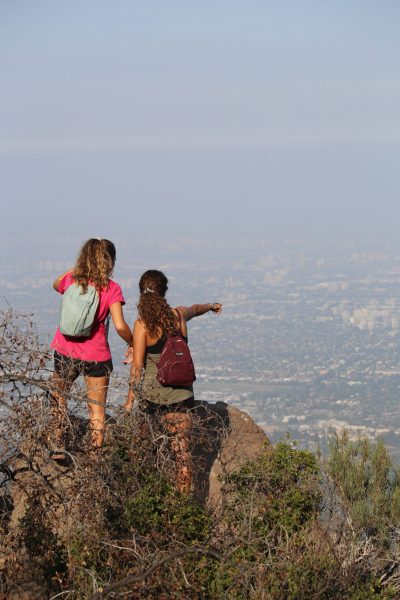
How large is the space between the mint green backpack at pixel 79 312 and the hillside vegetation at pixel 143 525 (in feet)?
1.18

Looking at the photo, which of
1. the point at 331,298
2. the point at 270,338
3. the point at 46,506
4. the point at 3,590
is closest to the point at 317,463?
the point at 46,506

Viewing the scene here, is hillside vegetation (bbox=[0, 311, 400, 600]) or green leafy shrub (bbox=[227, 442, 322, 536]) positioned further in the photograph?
green leafy shrub (bbox=[227, 442, 322, 536])

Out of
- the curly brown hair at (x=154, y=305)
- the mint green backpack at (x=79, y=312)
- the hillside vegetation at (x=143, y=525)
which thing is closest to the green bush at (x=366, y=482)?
the hillside vegetation at (x=143, y=525)

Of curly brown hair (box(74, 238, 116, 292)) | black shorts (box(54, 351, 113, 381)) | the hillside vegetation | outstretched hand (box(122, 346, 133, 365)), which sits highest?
curly brown hair (box(74, 238, 116, 292))

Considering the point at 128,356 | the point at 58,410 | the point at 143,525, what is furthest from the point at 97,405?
the point at 143,525

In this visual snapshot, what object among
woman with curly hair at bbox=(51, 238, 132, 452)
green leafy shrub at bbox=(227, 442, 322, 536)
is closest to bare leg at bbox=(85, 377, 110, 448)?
woman with curly hair at bbox=(51, 238, 132, 452)

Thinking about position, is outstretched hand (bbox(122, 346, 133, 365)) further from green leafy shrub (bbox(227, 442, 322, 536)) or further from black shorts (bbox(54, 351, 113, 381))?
A: green leafy shrub (bbox(227, 442, 322, 536))

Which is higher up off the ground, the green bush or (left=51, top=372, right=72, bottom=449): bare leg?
(left=51, top=372, right=72, bottom=449): bare leg

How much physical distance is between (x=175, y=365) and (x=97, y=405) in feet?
2.06

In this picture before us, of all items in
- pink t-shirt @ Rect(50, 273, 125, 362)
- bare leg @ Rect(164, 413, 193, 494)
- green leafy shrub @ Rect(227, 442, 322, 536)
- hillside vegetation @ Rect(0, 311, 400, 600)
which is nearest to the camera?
hillside vegetation @ Rect(0, 311, 400, 600)

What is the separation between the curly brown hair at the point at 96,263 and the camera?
689 cm

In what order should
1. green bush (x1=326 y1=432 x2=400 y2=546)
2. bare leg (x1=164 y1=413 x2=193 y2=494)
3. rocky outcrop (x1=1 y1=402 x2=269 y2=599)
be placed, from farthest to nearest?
green bush (x1=326 y1=432 x2=400 y2=546), bare leg (x1=164 y1=413 x2=193 y2=494), rocky outcrop (x1=1 y1=402 x2=269 y2=599)

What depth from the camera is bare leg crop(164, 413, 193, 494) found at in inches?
263

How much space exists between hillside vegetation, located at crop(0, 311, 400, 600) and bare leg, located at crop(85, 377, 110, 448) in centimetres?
10
